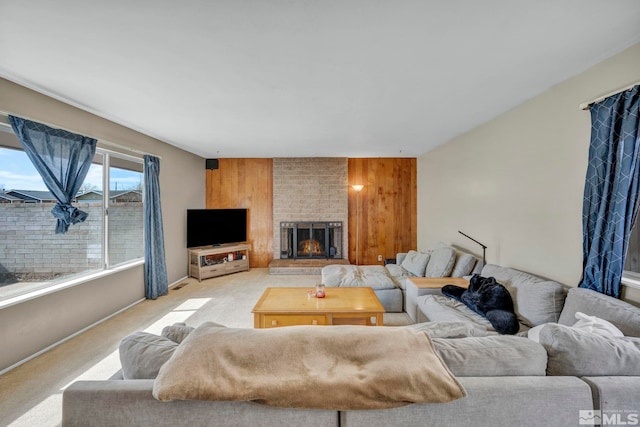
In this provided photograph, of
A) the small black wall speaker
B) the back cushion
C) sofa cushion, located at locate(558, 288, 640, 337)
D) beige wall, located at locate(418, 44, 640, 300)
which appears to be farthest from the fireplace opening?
sofa cushion, located at locate(558, 288, 640, 337)

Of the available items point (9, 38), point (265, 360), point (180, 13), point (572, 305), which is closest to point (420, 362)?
point (265, 360)

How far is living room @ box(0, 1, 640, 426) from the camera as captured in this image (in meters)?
2.12

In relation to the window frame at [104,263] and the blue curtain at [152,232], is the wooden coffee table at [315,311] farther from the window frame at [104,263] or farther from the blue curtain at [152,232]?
the blue curtain at [152,232]

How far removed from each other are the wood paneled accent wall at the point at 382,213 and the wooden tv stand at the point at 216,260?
241 cm

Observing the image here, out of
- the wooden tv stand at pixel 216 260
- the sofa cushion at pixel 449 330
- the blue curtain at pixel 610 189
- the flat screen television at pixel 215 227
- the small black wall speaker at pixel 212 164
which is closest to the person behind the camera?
the sofa cushion at pixel 449 330

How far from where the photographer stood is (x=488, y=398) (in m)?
0.97

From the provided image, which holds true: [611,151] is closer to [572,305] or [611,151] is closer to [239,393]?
[572,305]

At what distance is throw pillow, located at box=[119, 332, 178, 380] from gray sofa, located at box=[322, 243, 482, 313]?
2.41 m

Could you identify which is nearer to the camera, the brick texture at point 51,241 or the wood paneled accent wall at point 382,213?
the brick texture at point 51,241

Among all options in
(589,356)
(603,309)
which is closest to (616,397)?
(589,356)

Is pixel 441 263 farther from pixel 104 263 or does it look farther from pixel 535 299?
pixel 104 263

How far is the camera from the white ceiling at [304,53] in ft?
4.63

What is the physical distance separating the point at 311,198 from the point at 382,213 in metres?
1.65

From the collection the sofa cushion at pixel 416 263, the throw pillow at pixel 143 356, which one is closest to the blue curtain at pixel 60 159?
the throw pillow at pixel 143 356
